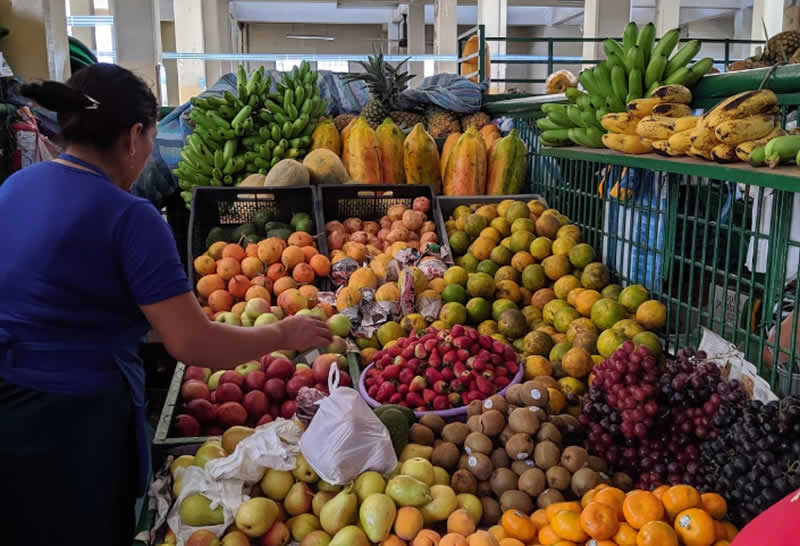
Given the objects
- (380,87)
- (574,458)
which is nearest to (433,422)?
(574,458)

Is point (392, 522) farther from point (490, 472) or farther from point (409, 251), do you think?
point (409, 251)

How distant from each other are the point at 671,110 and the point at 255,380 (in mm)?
2091

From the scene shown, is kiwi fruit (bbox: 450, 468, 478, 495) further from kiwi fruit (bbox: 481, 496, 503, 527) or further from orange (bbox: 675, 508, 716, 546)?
orange (bbox: 675, 508, 716, 546)

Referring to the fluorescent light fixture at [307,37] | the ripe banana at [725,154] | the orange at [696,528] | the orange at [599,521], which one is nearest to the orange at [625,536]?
the orange at [599,521]

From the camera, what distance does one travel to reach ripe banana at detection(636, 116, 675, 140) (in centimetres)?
284

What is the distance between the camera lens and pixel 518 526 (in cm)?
209

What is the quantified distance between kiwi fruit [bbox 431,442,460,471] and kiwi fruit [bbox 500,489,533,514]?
0.23 m

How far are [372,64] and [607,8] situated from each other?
8.13 metres

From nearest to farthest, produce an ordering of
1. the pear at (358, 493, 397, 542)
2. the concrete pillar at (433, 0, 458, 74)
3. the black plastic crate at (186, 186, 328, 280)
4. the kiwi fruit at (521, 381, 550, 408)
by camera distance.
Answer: the pear at (358, 493, 397, 542)
the kiwi fruit at (521, 381, 550, 408)
the black plastic crate at (186, 186, 328, 280)
the concrete pillar at (433, 0, 458, 74)

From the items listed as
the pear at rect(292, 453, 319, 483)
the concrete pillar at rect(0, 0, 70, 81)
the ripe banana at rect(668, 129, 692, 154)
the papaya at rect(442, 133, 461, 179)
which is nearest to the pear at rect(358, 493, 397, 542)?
the pear at rect(292, 453, 319, 483)

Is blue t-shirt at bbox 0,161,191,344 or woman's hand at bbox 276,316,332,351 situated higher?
blue t-shirt at bbox 0,161,191,344

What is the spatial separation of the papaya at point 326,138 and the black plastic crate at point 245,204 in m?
0.95

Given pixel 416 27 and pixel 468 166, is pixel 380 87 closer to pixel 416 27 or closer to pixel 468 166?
pixel 468 166

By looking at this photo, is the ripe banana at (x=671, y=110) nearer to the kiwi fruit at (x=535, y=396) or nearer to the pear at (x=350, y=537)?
the kiwi fruit at (x=535, y=396)
